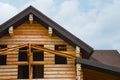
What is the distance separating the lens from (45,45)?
60.7ft

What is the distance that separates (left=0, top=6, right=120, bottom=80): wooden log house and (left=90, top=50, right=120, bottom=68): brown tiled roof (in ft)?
12.0

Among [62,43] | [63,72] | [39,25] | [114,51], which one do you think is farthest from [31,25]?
[114,51]

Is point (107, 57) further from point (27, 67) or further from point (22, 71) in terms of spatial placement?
point (22, 71)

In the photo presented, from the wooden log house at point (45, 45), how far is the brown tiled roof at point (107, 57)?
3.66m

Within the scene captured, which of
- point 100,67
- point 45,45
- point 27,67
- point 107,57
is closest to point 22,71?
point 27,67

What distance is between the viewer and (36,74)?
67.0 ft

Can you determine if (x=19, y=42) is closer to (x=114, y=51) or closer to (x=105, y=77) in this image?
(x=105, y=77)

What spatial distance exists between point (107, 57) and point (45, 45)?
22.8ft

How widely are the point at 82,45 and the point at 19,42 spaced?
347 cm

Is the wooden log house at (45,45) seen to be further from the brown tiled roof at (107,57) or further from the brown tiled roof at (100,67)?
the brown tiled roof at (107,57)

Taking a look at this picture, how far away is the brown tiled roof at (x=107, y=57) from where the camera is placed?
885 inches

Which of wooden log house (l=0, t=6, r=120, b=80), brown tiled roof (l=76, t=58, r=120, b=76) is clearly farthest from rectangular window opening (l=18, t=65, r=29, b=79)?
brown tiled roof (l=76, t=58, r=120, b=76)

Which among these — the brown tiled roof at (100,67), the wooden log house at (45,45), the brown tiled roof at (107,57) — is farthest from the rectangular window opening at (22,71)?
the brown tiled roof at (107,57)

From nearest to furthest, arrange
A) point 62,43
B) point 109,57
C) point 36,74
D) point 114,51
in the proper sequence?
point 62,43, point 36,74, point 109,57, point 114,51
